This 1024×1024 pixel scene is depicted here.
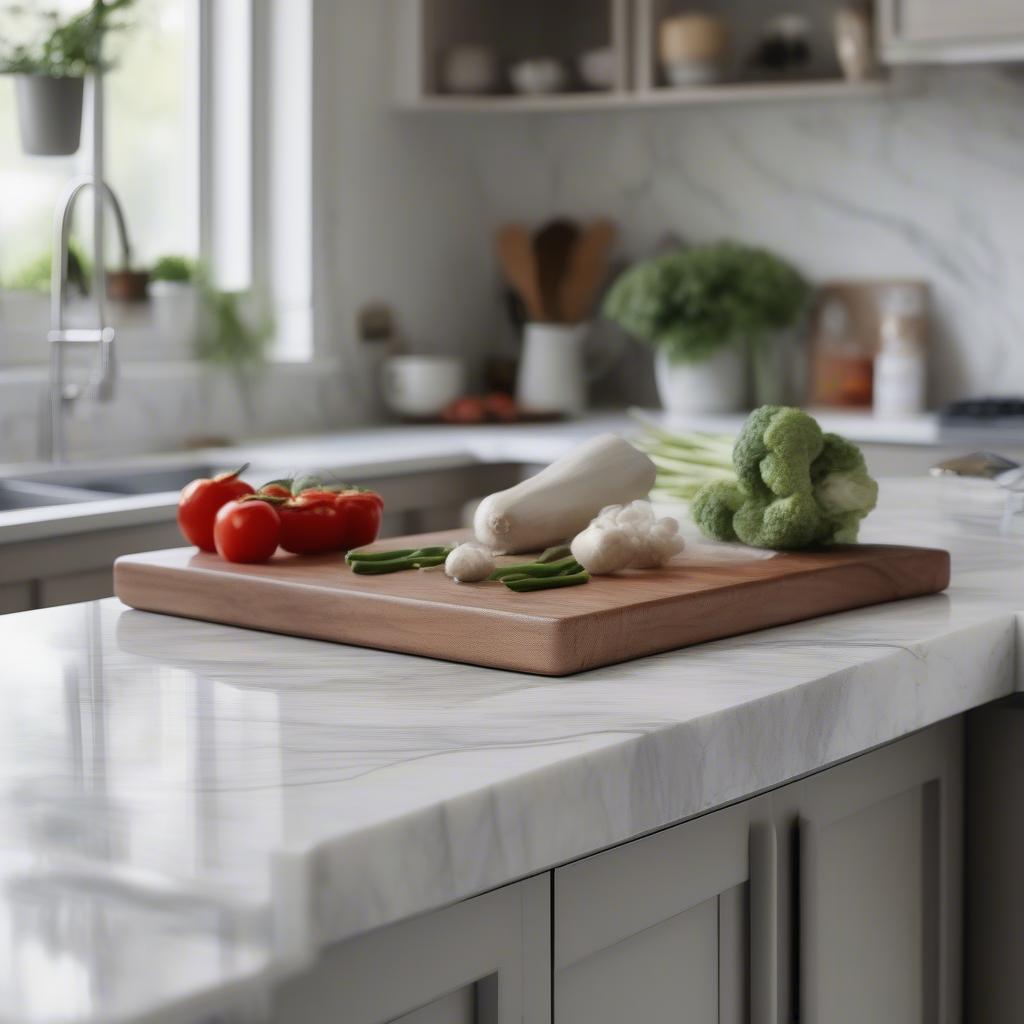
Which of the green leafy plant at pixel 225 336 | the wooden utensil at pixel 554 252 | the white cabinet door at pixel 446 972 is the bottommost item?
the white cabinet door at pixel 446 972

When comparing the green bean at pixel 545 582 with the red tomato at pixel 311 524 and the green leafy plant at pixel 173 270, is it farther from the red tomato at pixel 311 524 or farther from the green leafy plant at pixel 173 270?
the green leafy plant at pixel 173 270

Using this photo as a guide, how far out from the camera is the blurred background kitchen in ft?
10.2

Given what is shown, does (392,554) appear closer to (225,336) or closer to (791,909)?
(791,909)

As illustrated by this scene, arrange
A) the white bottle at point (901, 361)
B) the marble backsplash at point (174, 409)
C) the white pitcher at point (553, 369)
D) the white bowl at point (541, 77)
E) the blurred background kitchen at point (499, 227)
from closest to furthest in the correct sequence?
1. the marble backsplash at point (174, 409)
2. the blurred background kitchen at point (499, 227)
3. the white bottle at point (901, 361)
4. the white bowl at point (541, 77)
5. the white pitcher at point (553, 369)

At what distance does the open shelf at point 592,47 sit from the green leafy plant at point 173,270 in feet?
2.32

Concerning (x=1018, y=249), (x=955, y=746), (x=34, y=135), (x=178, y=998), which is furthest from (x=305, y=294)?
(x=178, y=998)

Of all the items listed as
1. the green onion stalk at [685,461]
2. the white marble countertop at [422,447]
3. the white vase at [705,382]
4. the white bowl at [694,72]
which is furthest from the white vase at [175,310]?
the green onion stalk at [685,461]

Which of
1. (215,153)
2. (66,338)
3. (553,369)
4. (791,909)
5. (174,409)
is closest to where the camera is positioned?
(791,909)

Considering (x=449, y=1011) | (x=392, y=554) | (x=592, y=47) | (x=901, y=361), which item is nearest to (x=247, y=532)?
(x=392, y=554)

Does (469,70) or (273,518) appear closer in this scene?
(273,518)

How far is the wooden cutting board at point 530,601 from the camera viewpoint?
1.14 metres

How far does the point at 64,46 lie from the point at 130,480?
0.80 metres

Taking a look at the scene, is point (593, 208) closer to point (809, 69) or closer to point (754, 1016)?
point (809, 69)

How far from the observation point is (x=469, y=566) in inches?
49.7
